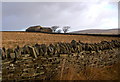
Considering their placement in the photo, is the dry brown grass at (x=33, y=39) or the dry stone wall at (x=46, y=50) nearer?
the dry stone wall at (x=46, y=50)

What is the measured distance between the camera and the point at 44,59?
5.48 metres

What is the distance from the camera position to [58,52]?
593cm

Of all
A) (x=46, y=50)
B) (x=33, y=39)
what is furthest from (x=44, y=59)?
(x=33, y=39)

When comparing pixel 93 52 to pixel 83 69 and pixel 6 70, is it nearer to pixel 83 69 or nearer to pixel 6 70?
pixel 83 69

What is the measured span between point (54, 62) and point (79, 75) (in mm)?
1129

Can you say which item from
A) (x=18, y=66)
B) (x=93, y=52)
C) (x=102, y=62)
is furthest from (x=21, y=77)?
(x=102, y=62)

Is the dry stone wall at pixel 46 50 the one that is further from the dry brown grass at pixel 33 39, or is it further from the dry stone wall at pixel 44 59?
the dry brown grass at pixel 33 39

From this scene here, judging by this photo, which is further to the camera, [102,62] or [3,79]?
[102,62]

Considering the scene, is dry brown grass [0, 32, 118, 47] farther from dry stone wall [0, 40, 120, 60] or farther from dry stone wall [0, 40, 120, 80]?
dry stone wall [0, 40, 120, 80]

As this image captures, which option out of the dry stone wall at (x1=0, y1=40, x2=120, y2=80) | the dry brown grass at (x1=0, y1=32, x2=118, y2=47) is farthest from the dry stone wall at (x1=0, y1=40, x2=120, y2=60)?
the dry brown grass at (x1=0, y1=32, x2=118, y2=47)

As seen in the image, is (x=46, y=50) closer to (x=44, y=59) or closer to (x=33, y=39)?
(x=44, y=59)

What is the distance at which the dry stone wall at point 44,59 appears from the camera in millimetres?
4875

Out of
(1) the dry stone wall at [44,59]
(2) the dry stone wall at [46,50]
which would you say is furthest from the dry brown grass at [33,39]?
(1) the dry stone wall at [44,59]

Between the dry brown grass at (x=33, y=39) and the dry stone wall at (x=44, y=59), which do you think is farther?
the dry brown grass at (x=33, y=39)
